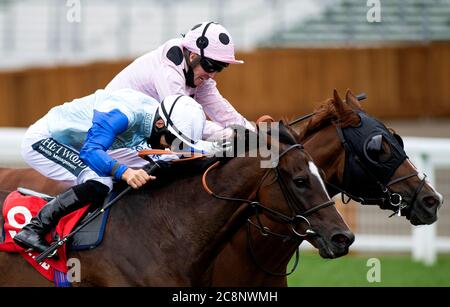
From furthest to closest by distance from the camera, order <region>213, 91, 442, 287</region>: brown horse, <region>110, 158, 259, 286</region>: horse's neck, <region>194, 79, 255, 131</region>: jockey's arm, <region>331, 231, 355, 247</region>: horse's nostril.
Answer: <region>194, 79, 255, 131</region>: jockey's arm < <region>213, 91, 442, 287</region>: brown horse < <region>110, 158, 259, 286</region>: horse's neck < <region>331, 231, 355, 247</region>: horse's nostril

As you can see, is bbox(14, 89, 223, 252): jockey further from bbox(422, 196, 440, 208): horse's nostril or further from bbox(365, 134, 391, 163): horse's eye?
bbox(422, 196, 440, 208): horse's nostril

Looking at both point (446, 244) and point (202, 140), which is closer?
point (202, 140)

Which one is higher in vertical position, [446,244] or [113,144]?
[113,144]

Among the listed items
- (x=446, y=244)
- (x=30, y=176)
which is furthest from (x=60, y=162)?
(x=446, y=244)

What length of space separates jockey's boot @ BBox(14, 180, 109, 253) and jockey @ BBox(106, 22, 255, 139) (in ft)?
2.83

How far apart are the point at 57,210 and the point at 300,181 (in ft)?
4.46

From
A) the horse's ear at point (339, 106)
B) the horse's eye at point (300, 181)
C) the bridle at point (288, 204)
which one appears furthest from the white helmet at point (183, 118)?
the horse's ear at point (339, 106)

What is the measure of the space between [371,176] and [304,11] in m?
9.44

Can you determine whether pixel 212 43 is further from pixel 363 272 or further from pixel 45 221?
pixel 363 272

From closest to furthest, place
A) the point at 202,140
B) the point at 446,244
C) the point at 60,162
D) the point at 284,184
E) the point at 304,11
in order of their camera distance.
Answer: the point at 284,184 → the point at 202,140 → the point at 60,162 → the point at 446,244 → the point at 304,11

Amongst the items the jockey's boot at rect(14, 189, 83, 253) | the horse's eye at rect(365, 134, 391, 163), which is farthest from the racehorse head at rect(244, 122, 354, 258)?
the horse's eye at rect(365, 134, 391, 163)

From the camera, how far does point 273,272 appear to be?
586cm

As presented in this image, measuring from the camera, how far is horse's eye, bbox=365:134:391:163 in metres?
6.17
